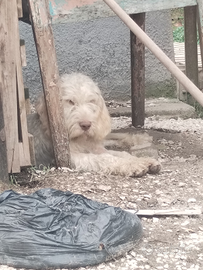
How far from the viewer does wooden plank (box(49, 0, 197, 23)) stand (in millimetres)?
4945

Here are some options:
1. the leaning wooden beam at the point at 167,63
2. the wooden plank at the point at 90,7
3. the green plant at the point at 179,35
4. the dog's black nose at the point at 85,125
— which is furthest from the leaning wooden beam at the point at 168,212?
the green plant at the point at 179,35

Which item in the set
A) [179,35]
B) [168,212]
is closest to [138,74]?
[168,212]

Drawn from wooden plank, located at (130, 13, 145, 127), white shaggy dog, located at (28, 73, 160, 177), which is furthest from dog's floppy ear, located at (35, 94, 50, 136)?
wooden plank, located at (130, 13, 145, 127)

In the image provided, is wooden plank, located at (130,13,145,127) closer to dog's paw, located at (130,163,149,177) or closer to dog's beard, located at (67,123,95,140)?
dog's beard, located at (67,123,95,140)

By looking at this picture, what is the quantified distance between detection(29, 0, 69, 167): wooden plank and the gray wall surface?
358cm

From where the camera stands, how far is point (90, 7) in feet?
16.6

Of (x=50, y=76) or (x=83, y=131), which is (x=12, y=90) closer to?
(x=50, y=76)

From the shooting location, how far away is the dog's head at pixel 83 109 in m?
5.00

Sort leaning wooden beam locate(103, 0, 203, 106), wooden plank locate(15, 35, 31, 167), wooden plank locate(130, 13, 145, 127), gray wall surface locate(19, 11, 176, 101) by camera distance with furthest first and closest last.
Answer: gray wall surface locate(19, 11, 176, 101) < wooden plank locate(130, 13, 145, 127) < wooden plank locate(15, 35, 31, 167) < leaning wooden beam locate(103, 0, 203, 106)

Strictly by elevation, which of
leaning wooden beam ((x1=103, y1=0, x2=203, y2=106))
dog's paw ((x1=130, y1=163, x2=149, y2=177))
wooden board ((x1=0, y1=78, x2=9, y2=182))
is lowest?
dog's paw ((x1=130, y1=163, x2=149, y2=177))

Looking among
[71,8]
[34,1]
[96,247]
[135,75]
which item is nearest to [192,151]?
[135,75]

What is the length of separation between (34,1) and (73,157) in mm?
1594

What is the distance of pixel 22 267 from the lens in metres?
3.05

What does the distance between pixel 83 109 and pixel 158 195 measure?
1275mm
